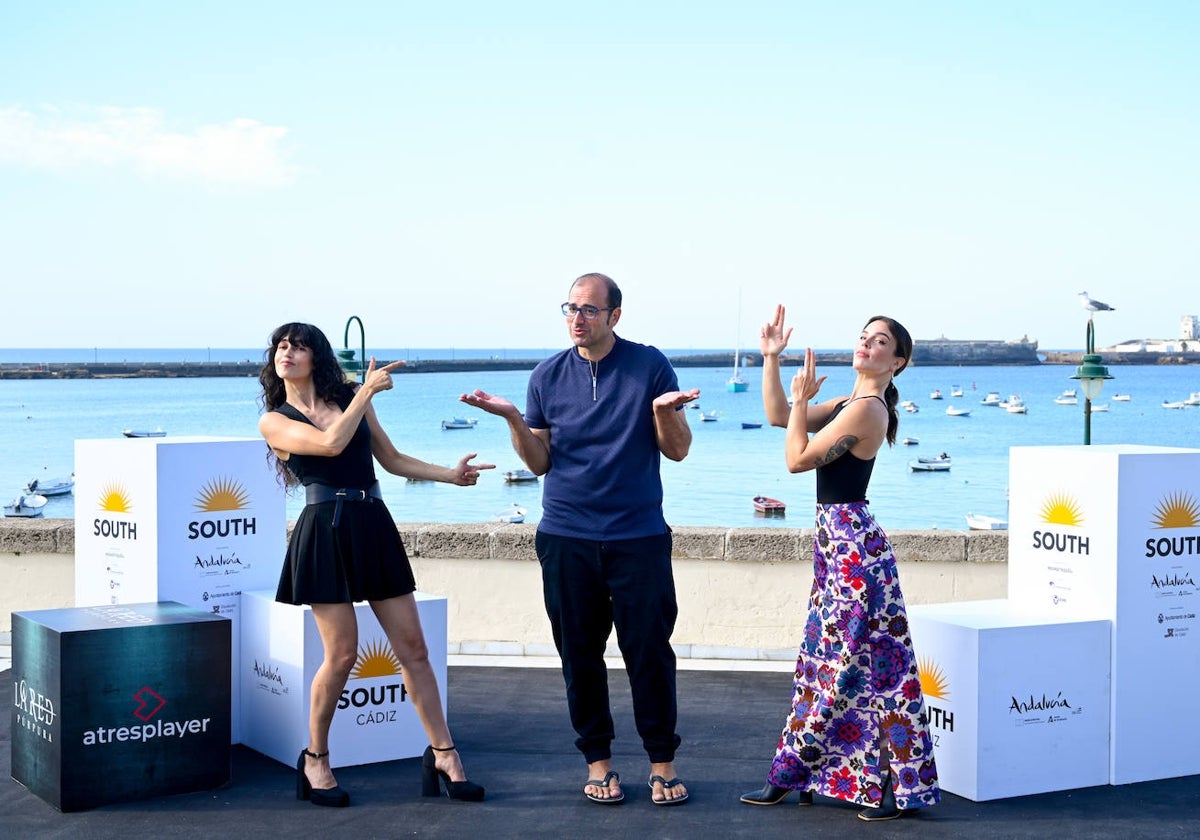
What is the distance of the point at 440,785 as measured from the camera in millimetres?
4965

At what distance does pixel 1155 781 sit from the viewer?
509cm

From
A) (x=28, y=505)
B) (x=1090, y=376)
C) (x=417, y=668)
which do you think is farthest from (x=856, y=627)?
(x=28, y=505)

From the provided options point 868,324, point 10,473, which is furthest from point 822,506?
point 10,473

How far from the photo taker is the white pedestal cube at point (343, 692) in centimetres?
528

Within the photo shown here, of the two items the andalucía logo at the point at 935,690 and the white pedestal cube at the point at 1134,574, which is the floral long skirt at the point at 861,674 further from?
the white pedestal cube at the point at 1134,574

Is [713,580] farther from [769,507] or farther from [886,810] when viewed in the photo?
[769,507]

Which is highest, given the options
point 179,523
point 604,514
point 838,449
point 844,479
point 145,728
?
point 838,449

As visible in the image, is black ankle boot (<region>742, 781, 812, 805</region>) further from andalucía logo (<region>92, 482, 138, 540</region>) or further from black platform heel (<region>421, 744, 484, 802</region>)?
andalucía logo (<region>92, 482, 138, 540</region>)

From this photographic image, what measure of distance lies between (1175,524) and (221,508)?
3974 millimetres

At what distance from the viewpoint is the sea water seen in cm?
4956

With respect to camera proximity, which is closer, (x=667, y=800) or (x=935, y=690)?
(x=667, y=800)

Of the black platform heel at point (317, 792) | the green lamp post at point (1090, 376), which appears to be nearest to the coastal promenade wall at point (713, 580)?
the green lamp post at point (1090, 376)

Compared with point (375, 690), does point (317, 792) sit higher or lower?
lower

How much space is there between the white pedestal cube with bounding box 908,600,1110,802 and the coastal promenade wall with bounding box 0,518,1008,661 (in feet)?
6.64
